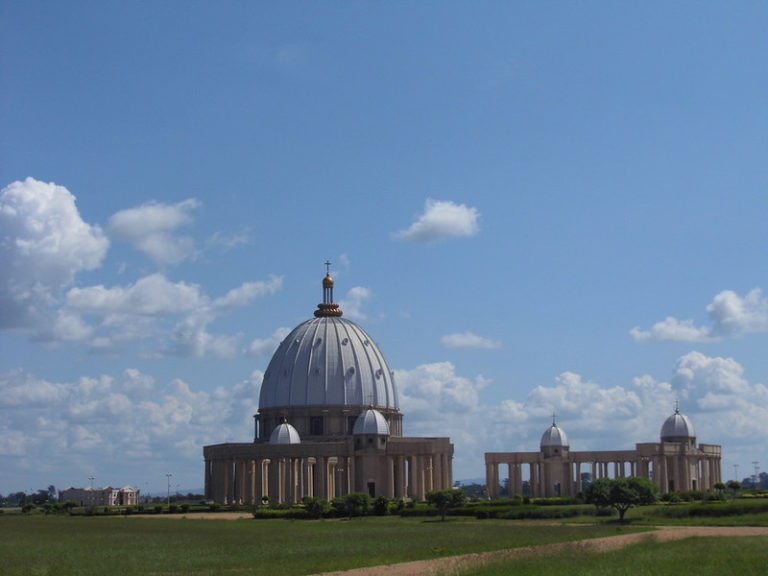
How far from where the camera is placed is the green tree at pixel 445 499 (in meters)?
75.1

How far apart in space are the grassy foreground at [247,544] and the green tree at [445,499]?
152 inches

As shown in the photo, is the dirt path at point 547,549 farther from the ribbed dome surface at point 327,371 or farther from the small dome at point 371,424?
the ribbed dome surface at point 327,371

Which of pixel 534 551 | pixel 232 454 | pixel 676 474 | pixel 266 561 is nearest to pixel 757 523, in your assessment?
pixel 534 551

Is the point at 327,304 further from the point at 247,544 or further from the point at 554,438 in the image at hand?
the point at 247,544

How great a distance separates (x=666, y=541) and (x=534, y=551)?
779cm

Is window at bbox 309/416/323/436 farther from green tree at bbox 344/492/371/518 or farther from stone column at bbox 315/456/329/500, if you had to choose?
green tree at bbox 344/492/371/518

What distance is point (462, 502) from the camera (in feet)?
257

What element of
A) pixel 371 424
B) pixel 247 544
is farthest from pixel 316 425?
→ pixel 247 544

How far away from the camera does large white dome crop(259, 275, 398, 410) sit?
120125 mm

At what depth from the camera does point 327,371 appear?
12044 centimetres

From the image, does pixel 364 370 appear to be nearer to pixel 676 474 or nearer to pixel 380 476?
pixel 380 476

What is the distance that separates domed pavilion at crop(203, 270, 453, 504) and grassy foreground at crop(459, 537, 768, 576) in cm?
6448

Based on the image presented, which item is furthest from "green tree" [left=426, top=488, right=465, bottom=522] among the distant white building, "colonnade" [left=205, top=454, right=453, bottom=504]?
the distant white building

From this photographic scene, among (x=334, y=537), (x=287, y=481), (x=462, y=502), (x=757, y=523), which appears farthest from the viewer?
(x=287, y=481)
